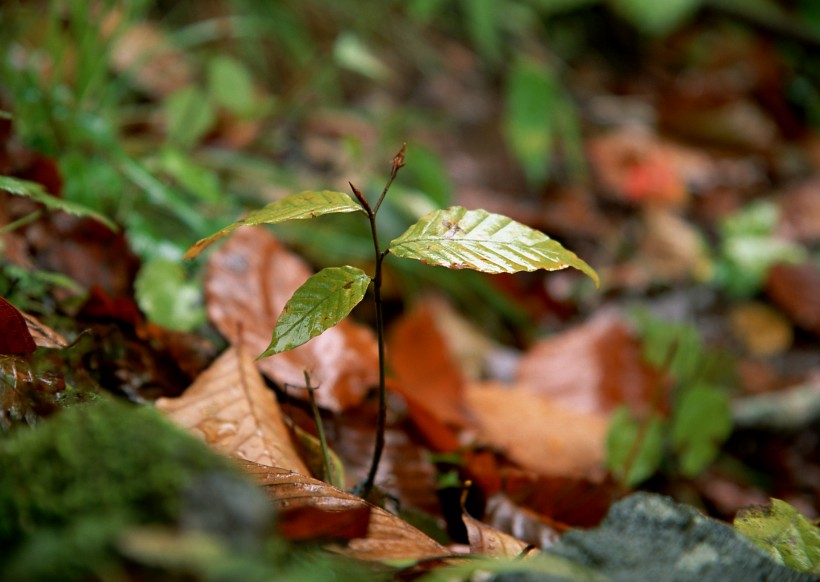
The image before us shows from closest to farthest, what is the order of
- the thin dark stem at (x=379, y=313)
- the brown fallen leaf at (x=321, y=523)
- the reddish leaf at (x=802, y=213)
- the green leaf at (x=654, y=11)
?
the brown fallen leaf at (x=321, y=523) → the thin dark stem at (x=379, y=313) → the reddish leaf at (x=802, y=213) → the green leaf at (x=654, y=11)

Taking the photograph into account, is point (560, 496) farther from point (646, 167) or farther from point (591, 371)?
point (646, 167)

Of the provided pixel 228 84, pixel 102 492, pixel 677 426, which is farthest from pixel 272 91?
pixel 102 492

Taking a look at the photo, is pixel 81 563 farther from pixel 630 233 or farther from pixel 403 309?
pixel 630 233

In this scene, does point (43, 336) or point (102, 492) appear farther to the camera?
point (43, 336)

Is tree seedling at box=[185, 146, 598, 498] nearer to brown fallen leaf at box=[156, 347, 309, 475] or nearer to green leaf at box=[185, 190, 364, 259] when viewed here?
green leaf at box=[185, 190, 364, 259]

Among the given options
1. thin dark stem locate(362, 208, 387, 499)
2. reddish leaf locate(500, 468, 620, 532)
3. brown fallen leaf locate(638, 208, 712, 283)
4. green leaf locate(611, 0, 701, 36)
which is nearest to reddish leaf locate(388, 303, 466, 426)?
reddish leaf locate(500, 468, 620, 532)

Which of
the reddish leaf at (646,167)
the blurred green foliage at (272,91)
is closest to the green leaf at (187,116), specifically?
the blurred green foliage at (272,91)

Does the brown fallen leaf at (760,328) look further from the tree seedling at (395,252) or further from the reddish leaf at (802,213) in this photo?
the tree seedling at (395,252)
